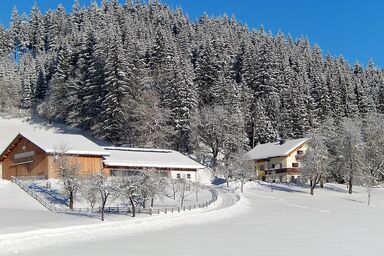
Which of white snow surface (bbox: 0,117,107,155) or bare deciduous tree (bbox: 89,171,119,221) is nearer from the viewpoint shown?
bare deciduous tree (bbox: 89,171,119,221)

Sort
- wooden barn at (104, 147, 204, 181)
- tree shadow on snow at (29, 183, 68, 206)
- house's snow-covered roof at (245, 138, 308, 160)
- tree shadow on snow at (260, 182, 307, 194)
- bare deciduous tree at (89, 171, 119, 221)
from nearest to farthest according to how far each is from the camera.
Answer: bare deciduous tree at (89, 171, 119, 221), tree shadow on snow at (29, 183, 68, 206), wooden barn at (104, 147, 204, 181), tree shadow on snow at (260, 182, 307, 194), house's snow-covered roof at (245, 138, 308, 160)

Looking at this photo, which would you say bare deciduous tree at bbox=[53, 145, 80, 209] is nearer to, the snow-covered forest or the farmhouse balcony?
the snow-covered forest

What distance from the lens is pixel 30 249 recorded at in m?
29.8

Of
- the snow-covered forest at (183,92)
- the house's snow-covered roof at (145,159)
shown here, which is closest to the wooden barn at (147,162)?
the house's snow-covered roof at (145,159)

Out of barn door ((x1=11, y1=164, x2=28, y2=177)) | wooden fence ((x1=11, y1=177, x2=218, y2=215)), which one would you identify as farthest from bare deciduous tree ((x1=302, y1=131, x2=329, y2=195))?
barn door ((x1=11, y1=164, x2=28, y2=177))

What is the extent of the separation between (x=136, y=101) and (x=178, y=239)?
49940 millimetres

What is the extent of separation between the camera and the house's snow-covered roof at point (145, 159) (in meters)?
65.8

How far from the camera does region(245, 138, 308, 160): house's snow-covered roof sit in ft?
274

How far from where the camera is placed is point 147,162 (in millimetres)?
67750

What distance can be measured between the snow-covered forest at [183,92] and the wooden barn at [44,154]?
16000 millimetres

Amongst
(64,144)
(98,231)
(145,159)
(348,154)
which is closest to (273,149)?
(348,154)

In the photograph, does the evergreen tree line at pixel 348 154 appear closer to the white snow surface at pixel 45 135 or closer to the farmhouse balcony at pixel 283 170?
the farmhouse balcony at pixel 283 170

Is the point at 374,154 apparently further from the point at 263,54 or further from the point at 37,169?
the point at 37,169

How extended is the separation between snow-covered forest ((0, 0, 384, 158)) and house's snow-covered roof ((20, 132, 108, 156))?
49.2ft
